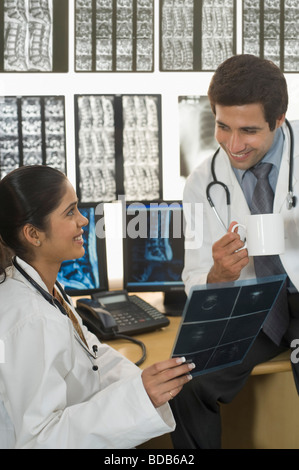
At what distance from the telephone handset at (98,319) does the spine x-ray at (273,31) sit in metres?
1.30

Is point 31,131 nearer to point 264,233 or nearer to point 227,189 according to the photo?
point 227,189

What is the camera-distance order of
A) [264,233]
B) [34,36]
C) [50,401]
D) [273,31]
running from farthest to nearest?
[273,31], [34,36], [264,233], [50,401]

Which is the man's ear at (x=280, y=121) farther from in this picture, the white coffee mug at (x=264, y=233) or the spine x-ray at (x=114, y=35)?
the spine x-ray at (x=114, y=35)

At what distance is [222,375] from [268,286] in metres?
0.46

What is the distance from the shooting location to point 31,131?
2.16 meters

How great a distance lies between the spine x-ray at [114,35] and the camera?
215cm

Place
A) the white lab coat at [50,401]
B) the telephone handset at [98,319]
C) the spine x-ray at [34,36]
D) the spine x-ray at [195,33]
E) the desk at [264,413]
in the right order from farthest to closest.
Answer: the spine x-ray at [195,33] < the spine x-ray at [34,36] < the desk at [264,413] < the telephone handset at [98,319] < the white lab coat at [50,401]

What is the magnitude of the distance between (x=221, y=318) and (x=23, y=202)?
0.52m

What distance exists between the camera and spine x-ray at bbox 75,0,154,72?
215 cm

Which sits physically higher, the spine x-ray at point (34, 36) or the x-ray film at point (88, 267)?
the spine x-ray at point (34, 36)

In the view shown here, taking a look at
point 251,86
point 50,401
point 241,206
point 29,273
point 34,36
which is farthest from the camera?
point 34,36

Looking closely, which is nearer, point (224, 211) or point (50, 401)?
point (50, 401)

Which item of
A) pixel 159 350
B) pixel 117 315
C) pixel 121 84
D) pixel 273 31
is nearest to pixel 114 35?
pixel 121 84

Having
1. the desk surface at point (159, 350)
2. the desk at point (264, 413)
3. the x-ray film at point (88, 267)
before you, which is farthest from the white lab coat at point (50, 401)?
the x-ray film at point (88, 267)
